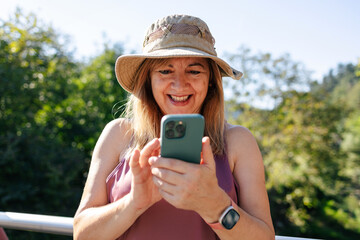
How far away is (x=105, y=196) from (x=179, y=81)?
2.16 feet

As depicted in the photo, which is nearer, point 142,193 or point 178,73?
point 142,193

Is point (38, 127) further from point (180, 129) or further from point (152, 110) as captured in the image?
point (180, 129)

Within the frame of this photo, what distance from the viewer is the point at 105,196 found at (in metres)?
1.47

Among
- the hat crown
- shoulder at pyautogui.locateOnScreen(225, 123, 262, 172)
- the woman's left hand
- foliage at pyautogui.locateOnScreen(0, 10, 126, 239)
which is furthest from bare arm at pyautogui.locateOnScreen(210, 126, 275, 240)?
foliage at pyautogui.locateOnScreen(0, 10, 126, 239)

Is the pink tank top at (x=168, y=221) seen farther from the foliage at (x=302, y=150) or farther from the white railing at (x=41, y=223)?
the foliage at (x=302, y=150)

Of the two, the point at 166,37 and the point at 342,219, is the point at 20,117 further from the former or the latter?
the point at 342,219

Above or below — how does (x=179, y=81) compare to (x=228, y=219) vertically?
above

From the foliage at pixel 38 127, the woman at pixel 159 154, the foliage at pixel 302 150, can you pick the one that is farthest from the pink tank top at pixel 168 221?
the foliage at pixel 302 150

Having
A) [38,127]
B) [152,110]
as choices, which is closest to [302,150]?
[38,127]

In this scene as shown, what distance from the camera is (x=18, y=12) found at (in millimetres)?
8547

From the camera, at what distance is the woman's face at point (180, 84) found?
1.52 meters

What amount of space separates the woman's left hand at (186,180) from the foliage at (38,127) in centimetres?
764

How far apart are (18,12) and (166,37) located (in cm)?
871

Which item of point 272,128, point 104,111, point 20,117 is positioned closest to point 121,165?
point 20,117
